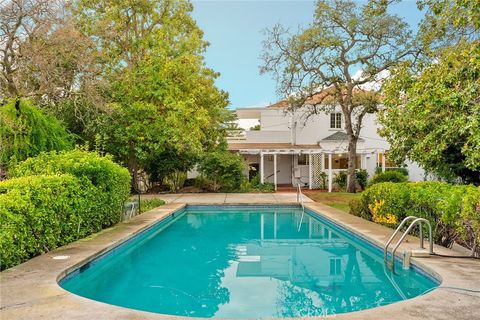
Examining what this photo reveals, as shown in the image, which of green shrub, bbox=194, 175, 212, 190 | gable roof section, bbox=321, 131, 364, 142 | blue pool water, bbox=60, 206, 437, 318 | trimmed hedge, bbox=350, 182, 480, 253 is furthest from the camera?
gable roof section, bbox=321, 131, 364, 142

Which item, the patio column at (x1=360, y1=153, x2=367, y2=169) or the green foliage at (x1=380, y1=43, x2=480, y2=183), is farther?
the patio column at (x1=360, y1=153, x2=367, y2=169)

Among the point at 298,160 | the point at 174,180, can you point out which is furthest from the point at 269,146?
the point at 174,180

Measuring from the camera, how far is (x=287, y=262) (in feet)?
28.6

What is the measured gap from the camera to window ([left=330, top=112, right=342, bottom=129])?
28.6 m

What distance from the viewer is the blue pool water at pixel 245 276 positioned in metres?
5.91

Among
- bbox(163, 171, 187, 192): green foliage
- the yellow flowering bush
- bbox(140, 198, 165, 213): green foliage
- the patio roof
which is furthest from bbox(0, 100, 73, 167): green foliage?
the patio roof

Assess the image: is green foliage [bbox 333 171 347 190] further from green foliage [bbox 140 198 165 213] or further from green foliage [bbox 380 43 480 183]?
green foliage [bbox 140 198 165 213]

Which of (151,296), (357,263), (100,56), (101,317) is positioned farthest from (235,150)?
(101,317)

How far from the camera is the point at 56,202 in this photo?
24.9 feet

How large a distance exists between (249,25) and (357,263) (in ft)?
54.8

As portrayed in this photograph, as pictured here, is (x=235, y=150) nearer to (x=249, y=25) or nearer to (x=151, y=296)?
(x=249, y=25)

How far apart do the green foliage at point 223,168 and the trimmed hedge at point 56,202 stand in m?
11.4

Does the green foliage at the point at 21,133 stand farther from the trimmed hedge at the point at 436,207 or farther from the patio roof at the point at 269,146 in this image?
the patio roof at the point at 269,146

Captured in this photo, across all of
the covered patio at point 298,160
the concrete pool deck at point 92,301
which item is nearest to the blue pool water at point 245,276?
the concrete pool deck at point 92,301
